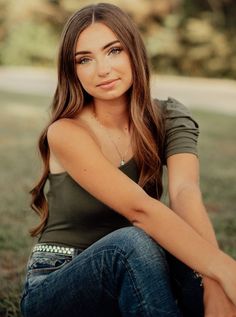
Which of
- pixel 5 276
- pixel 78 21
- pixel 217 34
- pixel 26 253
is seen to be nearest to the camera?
pixel 78 21

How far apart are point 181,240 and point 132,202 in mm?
228

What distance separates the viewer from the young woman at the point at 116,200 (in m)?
2.03

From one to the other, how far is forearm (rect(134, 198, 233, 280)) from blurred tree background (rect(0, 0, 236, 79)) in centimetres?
2228

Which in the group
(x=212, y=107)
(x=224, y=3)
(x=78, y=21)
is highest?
(x=224, y=3)

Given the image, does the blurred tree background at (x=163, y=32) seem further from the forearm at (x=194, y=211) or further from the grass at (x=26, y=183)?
the forearm at (x=194, y=211)

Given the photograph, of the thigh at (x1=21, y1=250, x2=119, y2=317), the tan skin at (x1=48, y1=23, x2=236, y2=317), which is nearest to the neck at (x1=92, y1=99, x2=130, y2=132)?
the tan skin at (x1=48, y1=23, x2=236, y2=317)

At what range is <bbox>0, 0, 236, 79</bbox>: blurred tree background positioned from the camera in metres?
24.6

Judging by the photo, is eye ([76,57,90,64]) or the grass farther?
the grass

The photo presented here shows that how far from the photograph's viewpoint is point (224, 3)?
2606 cm

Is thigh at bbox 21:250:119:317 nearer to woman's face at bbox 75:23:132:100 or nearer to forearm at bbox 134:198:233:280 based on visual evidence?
forearm at bbox 134:198:233:280

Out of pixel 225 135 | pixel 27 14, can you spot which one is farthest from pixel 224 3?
pixel 225 135

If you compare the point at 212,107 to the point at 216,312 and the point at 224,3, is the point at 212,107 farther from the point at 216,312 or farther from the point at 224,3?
the point at 224,3

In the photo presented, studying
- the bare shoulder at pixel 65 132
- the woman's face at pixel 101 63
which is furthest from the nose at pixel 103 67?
the bare shoulder at pixel 65 132

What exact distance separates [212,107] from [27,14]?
49.9 feet
